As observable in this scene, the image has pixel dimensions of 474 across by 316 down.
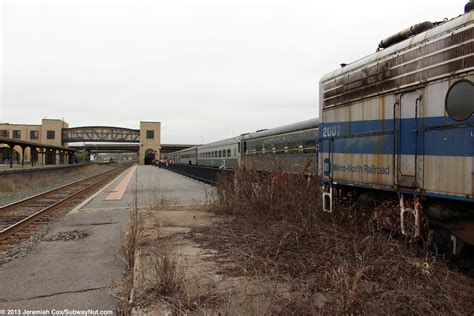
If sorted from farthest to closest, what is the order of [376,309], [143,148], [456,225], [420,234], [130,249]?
[143,148], [130,249], [420,234], [456,225], [376,309]

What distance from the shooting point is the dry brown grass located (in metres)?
3.96

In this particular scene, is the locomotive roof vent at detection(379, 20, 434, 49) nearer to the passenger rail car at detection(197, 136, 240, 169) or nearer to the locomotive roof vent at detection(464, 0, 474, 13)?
the locomotive roof vent at detection(464, 0, 474, 13)

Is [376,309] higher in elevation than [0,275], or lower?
higher

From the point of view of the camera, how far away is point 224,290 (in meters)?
4.71

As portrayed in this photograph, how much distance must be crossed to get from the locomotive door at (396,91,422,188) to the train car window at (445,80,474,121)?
0.59m

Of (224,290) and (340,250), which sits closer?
(224,290)

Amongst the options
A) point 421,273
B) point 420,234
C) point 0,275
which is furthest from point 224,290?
point 0,275

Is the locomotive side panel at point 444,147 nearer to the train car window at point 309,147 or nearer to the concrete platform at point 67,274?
the concrete platform at point 67,274

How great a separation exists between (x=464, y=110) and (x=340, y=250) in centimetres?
230

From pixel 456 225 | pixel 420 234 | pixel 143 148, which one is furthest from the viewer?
pixel 143 148

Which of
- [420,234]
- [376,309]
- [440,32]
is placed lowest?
[376,309]

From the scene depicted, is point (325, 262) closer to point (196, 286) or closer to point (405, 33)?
point (196, 286)

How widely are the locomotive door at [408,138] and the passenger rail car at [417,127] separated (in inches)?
0.5

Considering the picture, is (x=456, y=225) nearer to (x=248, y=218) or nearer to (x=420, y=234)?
(x=420, y=234)
